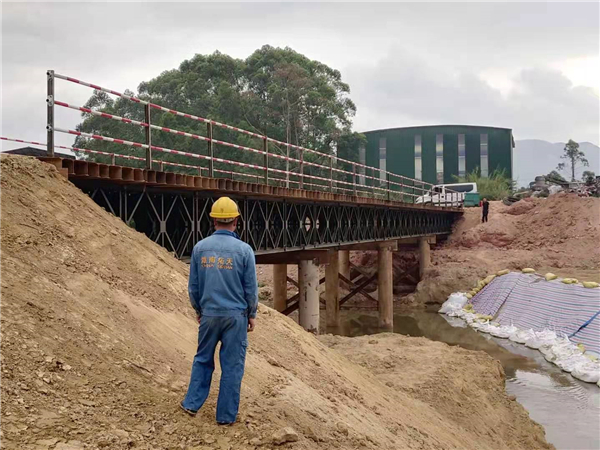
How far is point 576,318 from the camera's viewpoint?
19500 mm

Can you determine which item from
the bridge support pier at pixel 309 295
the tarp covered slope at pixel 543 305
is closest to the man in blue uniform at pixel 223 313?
the bridge support pier at pixel 309 295

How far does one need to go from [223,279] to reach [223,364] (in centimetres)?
74

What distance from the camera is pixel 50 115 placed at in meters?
7.99

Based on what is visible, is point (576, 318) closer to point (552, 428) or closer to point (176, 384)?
point (552, 428)

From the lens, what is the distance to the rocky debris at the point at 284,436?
5004mm

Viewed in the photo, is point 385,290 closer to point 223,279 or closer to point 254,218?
point 254,218

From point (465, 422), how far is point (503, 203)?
3416cm

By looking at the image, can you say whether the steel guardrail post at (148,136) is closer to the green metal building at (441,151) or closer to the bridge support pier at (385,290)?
the bridge support pier at (385,290)

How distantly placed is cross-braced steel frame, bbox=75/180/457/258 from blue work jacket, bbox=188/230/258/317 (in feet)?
13.5

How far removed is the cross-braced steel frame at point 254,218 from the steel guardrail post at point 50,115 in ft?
2.45

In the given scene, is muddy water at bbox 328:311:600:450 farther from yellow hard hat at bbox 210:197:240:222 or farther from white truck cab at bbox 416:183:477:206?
white truck cab at bbox 416:183:477:206

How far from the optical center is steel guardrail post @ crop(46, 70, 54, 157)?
7.89m

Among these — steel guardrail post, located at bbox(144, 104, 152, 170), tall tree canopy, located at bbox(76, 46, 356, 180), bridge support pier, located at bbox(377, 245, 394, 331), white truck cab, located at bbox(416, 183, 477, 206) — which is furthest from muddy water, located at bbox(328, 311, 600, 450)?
tall tree canopy, located at bbox(76, 46, 356, 180)

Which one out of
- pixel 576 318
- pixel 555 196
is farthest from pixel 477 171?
pixel 576 318
